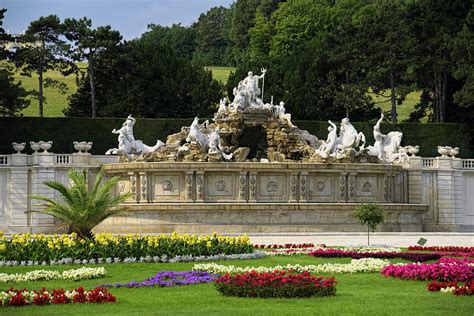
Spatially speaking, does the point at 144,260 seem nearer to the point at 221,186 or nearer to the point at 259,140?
the point at 221,186

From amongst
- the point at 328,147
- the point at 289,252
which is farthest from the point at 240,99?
the point at 289,252

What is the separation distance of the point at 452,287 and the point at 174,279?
20.6 ft

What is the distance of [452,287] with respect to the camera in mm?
22422

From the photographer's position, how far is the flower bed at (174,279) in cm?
2397

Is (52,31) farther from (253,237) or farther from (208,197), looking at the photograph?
(253,237)

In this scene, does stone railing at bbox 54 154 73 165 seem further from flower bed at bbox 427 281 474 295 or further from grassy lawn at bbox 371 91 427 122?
grassy lawn at bbox 371 91 427 122

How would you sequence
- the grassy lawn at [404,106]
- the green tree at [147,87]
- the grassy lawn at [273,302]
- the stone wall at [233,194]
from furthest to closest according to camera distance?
the grassy lawn at [404,106] < the green tree at [147,87] < the stone wall at [233,194] < the grassy lawn at [273,302]

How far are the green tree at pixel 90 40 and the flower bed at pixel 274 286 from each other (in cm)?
4893

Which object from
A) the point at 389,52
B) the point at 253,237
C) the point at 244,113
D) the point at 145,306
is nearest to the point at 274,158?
the point at 244,113

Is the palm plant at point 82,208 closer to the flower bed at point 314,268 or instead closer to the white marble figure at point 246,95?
the flower bed at point 314,268

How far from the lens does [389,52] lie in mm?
70562

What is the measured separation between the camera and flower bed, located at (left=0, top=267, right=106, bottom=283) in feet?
83.7

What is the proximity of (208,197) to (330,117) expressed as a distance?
87.5ft

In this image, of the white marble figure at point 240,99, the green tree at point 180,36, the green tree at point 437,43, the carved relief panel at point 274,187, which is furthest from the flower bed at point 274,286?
Answer: the green tree at point 180,36
